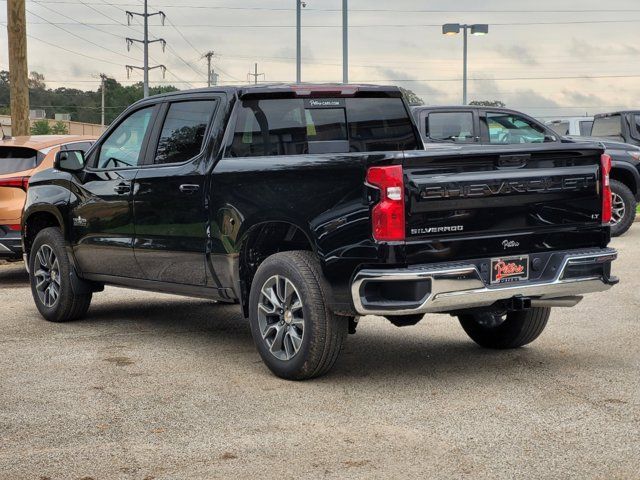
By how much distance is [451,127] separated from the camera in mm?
15203

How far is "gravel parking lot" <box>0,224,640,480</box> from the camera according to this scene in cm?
508

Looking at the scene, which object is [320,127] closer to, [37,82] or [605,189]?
[605,189]

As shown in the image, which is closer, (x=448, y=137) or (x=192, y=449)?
(x=192, y=449)

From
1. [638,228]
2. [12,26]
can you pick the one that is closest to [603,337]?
[638,228]

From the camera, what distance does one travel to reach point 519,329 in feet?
25.4

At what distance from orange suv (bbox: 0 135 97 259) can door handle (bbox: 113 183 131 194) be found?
12.5 ft

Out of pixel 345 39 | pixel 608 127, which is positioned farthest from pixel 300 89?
pixel 345 39

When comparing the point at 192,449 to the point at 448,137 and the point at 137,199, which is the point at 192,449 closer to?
the point at 137,199

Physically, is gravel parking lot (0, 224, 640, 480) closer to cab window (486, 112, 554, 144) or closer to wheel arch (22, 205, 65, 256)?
wheel arch (22, 205, 65, 256)

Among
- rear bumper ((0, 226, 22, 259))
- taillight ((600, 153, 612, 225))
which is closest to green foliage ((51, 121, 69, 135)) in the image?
rear bumper ((0, 226, 22, 259))

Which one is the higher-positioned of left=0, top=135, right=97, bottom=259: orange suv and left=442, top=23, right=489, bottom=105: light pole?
left=442, top=23, right=489, bottom=105: light pole

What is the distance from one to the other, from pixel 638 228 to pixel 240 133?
13.0m

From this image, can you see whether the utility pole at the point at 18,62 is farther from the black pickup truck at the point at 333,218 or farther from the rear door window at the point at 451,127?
the black pickup truck at the point at 333,218

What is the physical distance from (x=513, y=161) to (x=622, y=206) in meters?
11.0
